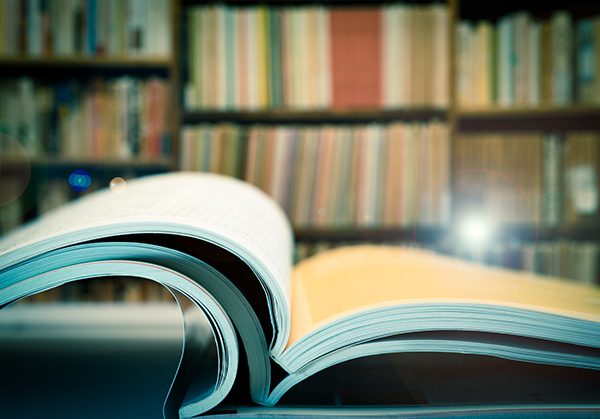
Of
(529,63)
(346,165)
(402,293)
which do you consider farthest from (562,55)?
(402,293)

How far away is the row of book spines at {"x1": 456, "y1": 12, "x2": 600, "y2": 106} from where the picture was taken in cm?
Answer: 135

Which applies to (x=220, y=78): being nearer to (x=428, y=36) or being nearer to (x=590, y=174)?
(x=428, y=36)

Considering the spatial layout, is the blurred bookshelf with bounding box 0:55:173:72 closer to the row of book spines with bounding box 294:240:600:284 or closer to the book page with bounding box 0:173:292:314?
the row of book spines with bounding box 294:240:600:284

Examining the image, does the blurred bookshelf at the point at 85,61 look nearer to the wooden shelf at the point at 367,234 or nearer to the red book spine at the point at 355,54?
the red book spine at the point at 355,54

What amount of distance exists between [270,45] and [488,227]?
813mm

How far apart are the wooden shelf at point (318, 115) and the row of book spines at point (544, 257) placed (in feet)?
1.26

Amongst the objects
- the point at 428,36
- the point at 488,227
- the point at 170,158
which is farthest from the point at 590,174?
the point at 170,158

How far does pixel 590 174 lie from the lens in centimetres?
134

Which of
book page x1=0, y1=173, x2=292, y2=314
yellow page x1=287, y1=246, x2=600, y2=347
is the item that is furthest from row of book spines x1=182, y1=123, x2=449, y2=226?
book page x1=0, y1=173, x2=292, y2=314

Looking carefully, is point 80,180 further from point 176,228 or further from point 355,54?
point 176,228

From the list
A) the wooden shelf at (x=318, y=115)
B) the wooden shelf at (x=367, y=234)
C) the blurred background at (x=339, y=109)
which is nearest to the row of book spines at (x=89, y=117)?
the blurred background at (x=339, y=109)

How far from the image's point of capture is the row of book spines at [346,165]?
1353mm

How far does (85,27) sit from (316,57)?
2.20ft

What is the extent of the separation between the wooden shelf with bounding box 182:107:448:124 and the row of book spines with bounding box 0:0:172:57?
0.22m
